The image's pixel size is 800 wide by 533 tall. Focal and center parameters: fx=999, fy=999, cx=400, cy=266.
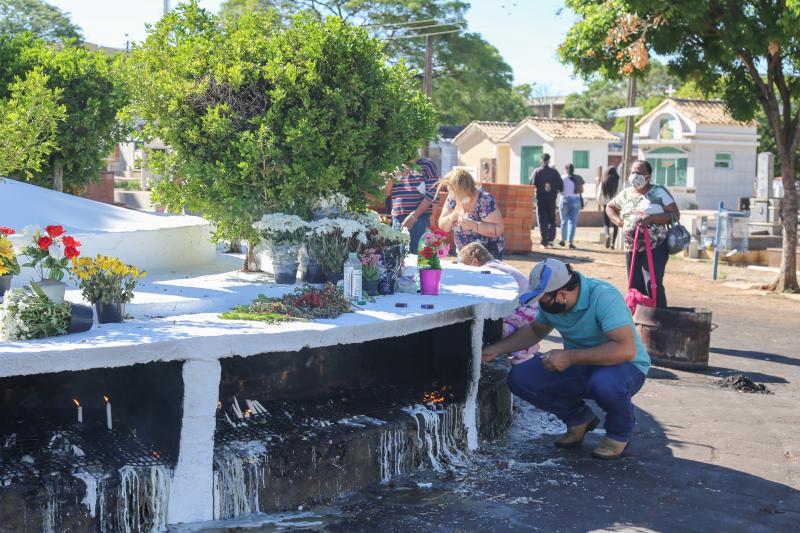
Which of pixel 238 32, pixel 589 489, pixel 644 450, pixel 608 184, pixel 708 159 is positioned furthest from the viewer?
pixel 708 159

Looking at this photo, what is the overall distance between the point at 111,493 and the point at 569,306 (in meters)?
2.79

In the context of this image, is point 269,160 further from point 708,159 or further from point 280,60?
point 708,159

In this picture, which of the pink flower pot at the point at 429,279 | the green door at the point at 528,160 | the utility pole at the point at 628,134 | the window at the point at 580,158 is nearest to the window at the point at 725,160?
the window at the point at 580,158

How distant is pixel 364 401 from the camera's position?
6395 mm

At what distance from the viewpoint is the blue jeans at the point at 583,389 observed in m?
5.93

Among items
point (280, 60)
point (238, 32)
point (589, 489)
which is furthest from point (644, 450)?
point (238, 32)

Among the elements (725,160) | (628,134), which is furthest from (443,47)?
(628,134)

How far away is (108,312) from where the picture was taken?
5.22 meters

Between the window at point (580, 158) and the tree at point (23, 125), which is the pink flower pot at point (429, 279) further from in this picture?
the window at point (580, 158)

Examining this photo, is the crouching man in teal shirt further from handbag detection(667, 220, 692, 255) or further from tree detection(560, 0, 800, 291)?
tree detection(560, 0, 800, 291)

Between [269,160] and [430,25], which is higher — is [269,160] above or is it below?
below

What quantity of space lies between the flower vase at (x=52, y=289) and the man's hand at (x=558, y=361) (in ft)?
9.25

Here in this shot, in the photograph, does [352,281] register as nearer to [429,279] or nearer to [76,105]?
[429,279]

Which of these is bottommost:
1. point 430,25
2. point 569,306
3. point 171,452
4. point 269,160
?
point 171,452
